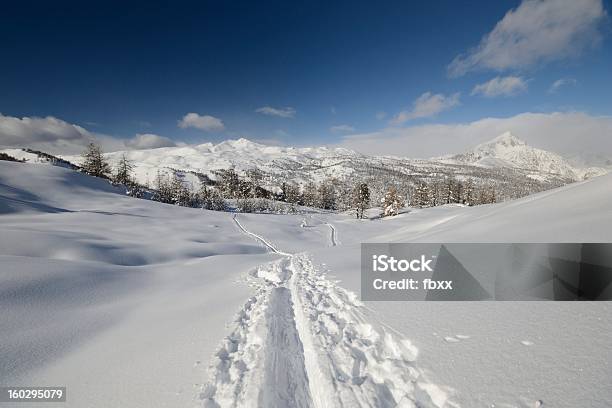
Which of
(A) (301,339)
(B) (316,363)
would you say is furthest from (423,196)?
(B) (316,363)

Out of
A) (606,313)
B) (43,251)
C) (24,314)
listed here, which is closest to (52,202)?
(43,251)

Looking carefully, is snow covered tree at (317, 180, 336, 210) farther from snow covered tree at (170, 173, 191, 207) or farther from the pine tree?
snow covered tree at (170, 173, 191, 207)

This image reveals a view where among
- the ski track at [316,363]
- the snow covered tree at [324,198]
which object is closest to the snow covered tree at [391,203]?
the snow covered tree at [324,198]

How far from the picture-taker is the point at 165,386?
3.91m

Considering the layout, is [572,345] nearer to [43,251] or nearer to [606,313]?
[606,313]

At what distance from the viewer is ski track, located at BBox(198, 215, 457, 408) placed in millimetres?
3555

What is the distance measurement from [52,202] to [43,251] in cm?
3347

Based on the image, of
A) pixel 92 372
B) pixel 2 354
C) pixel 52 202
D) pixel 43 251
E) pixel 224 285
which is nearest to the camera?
pixel 92 372

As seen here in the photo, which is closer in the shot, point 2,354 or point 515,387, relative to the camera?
point 515,387

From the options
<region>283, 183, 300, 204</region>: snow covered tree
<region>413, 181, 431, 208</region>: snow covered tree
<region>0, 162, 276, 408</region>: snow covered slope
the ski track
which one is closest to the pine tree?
<region>413, 181, 431, 208</region>: snow covered tree

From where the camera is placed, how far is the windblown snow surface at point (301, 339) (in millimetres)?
3277

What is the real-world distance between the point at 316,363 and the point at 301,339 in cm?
97

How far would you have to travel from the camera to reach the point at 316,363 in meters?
4.36

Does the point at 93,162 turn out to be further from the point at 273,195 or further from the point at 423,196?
the point at 423,196
